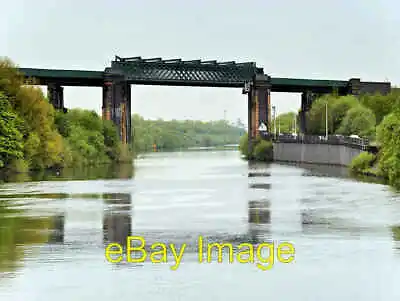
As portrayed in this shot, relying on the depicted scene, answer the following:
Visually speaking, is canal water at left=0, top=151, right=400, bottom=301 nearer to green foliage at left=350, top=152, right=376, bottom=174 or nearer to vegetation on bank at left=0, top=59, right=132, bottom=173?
vegetation on bank at left=0, top=59, right=132, bottom=173

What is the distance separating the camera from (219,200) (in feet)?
169

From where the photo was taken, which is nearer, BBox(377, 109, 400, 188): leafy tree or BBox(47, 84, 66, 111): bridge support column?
BBox(377, 109, 400, 188): leafy tree

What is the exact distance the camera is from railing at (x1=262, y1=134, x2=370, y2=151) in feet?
310

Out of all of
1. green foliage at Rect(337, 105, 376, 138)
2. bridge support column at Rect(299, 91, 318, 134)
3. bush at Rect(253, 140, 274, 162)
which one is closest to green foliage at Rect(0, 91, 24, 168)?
green foliage at Rect(337, 105, 376, 138)

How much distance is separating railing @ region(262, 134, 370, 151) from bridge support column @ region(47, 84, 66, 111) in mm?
33669

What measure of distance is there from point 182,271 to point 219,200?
1053 inches

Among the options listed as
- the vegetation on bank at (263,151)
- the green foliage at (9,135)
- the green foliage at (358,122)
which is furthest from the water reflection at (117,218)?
the vegetation on bank at (263,151)

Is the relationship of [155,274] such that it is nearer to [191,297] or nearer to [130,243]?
[191,297]

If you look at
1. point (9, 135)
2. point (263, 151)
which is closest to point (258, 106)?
point (263, 151)

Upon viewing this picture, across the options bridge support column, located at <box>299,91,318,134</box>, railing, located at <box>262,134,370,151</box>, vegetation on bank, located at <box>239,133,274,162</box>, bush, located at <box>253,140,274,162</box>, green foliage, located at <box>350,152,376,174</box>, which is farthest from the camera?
bridge support column, located at <box>299,91,318,134</box>

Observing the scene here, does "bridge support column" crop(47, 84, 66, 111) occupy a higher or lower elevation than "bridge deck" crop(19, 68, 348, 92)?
lower

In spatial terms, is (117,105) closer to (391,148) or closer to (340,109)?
(340,109)

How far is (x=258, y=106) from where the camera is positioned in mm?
139500

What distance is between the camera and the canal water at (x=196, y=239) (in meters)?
23.0
